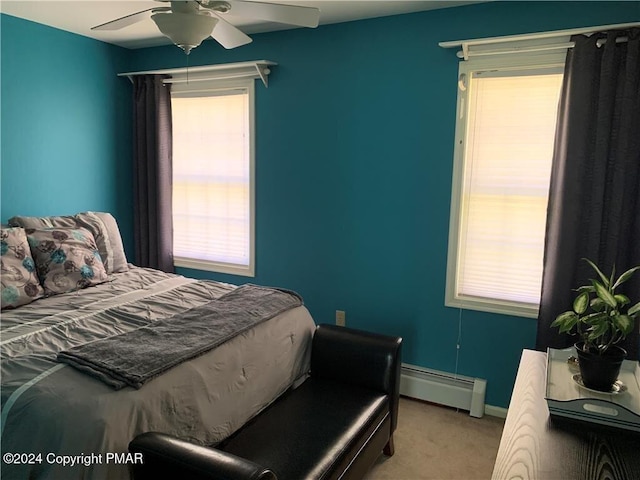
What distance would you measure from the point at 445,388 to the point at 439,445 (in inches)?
18.1

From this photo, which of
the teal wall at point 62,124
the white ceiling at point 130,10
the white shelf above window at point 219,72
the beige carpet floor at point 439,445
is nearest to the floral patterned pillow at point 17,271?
the teal wall at point 62,124

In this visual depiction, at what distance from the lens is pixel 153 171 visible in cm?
398

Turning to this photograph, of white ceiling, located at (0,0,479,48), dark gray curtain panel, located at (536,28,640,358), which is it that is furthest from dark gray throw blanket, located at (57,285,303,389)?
white ceiling, located at (0,0,479,48)

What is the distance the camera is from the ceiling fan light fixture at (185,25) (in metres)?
1.87

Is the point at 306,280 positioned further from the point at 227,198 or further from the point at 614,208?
the point at 614,208

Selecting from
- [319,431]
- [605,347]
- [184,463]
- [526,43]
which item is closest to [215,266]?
[319,431]

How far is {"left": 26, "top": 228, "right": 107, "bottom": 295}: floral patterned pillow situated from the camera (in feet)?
8.84

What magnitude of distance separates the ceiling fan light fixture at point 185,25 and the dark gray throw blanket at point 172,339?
1.25 m

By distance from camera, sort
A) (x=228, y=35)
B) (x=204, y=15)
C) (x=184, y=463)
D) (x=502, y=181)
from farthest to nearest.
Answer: (x=502, y=181) < (x=228, y=35) < (x=204, y=15) < (x=184, y=463)

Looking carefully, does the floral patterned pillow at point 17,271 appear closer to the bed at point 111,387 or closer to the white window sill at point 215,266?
the bed at point 111,387

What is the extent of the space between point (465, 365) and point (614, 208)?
1290 millimetres

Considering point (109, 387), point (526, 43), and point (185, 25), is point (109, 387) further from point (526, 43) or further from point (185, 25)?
point (526, 43)

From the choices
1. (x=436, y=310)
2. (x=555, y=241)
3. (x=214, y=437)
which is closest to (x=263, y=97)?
(x=436, y=310)

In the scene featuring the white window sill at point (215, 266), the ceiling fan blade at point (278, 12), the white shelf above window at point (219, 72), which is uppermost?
the white shelf above window at point (219, 72)
